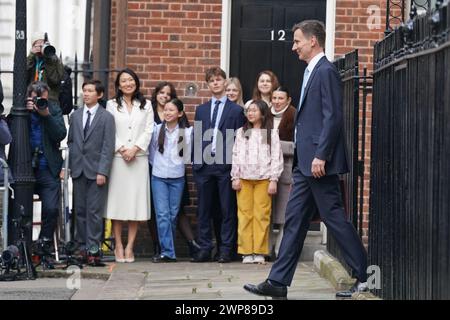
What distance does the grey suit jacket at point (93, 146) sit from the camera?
13594 millimetres

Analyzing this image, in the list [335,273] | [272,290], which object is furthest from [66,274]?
[272,290]

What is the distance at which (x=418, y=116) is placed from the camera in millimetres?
7770

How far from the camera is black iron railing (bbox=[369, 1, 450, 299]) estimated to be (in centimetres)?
704

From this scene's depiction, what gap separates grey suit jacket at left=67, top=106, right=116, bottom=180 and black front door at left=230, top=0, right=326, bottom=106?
2.01m

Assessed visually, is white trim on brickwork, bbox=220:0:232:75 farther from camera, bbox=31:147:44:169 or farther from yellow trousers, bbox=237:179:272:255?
camera, bbox=31:147:44:169

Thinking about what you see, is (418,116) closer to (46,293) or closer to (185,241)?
(46,293)

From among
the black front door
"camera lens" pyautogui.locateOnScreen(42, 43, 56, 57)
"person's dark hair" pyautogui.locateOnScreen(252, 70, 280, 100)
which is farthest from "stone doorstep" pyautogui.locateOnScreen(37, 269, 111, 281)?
the black front door

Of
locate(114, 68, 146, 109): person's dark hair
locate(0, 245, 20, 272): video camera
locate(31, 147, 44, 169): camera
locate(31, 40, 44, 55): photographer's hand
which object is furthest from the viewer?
locate(114, 68, 146, 109): person's dark hair

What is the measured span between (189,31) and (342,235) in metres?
5.70

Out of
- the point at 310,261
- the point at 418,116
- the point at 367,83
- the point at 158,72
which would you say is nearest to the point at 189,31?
the point at 158,72

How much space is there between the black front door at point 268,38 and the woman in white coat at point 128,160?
158 centimetres

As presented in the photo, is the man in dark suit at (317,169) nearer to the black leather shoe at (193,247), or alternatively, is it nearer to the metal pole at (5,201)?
the metal pole at (5,201)

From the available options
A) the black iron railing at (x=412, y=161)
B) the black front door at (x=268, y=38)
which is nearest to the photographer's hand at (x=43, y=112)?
the black front door at (x=268, y=38)

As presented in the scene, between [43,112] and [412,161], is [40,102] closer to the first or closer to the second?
[43,112]
